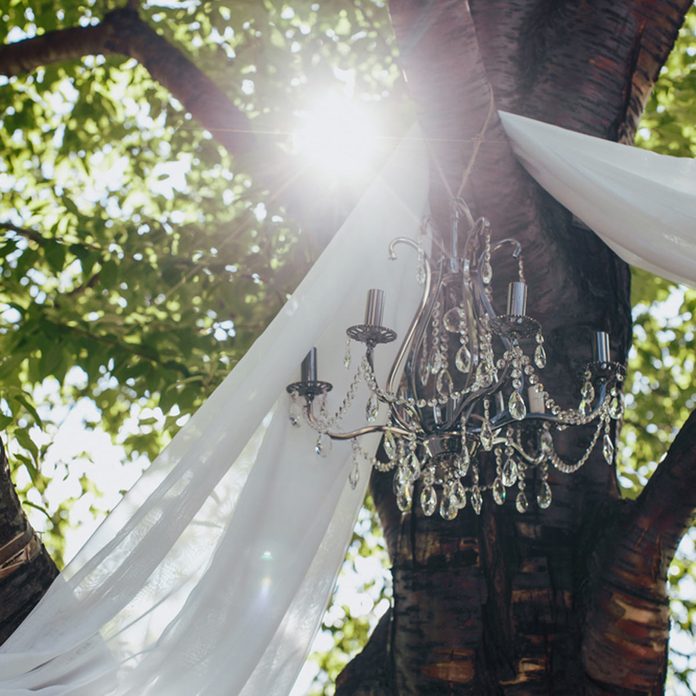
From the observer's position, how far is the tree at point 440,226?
2369 millimetres

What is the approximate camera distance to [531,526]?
2639 millimetres

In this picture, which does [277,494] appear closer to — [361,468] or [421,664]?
[361,468]

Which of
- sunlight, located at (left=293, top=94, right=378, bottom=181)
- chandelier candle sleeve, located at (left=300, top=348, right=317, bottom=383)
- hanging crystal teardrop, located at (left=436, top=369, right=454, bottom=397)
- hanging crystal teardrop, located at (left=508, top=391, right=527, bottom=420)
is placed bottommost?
hanging crystal teardrop, located at (left=508, top=391, right=527, bottom=420)

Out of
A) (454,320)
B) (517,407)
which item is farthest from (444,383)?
(517,407)

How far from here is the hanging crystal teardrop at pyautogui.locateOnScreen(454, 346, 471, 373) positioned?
6.49 feet

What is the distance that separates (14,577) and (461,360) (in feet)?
3.64

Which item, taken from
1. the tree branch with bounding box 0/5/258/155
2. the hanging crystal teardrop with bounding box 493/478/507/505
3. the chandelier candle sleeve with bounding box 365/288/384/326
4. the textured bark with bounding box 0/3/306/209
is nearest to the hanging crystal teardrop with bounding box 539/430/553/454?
the hanging crystal teardrop with bounding box 493/478/507/505

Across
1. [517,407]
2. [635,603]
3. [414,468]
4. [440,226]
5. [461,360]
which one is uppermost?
[440,226]

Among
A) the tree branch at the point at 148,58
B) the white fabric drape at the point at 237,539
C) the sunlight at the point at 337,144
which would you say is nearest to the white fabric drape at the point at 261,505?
Answer: the white fabric drape at the point at 237,539

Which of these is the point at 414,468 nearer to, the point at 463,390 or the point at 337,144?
the point at 463,390

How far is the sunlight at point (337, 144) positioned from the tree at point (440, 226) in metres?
0.13

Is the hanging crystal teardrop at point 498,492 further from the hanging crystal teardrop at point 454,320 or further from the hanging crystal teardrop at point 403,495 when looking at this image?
the hanging crystal teardrop at point 454,320

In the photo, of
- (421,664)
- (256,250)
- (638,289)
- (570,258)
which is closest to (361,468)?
(421,664)

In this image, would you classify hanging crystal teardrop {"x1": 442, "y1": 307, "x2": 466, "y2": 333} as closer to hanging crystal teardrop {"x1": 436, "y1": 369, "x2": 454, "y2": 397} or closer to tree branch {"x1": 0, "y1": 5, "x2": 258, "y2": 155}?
hanging crystal teardrop {"x1": 436, "y1": 369, "x2": 454, "y2": 397}
